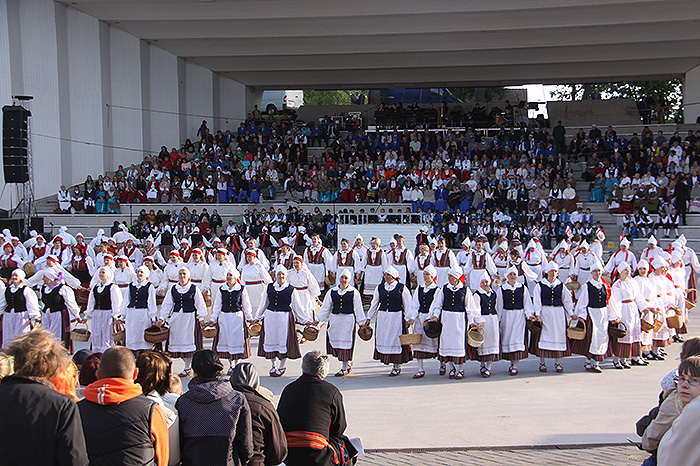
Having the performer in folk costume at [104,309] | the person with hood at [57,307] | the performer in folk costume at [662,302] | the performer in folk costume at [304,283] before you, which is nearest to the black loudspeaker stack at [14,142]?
the person with hood at [57,307]

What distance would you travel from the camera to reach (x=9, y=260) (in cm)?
1502

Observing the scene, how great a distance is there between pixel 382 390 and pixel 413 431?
Answer: 1.73 meters

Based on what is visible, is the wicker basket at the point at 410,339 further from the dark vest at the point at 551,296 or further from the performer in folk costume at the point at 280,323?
the dark vest at the point at 551,296

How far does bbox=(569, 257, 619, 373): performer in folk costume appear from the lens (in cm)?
948

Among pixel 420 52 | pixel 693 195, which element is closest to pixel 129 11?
pixel 420 52

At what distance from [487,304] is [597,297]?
62.0 inches

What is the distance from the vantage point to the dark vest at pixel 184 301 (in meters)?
9.72

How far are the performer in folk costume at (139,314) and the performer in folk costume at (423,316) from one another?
3.76 m

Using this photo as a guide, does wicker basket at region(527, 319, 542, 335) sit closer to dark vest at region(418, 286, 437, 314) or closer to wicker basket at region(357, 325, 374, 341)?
dark vest at region(418, 286, 437, 314)

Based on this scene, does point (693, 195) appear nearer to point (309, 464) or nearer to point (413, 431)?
point (413, 431)

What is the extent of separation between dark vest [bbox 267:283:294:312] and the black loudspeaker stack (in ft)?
49.1

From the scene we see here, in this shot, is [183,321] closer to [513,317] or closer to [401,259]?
[513,317]

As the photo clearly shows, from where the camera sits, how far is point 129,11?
25.6 meters

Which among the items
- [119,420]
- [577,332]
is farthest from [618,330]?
[119,420]
